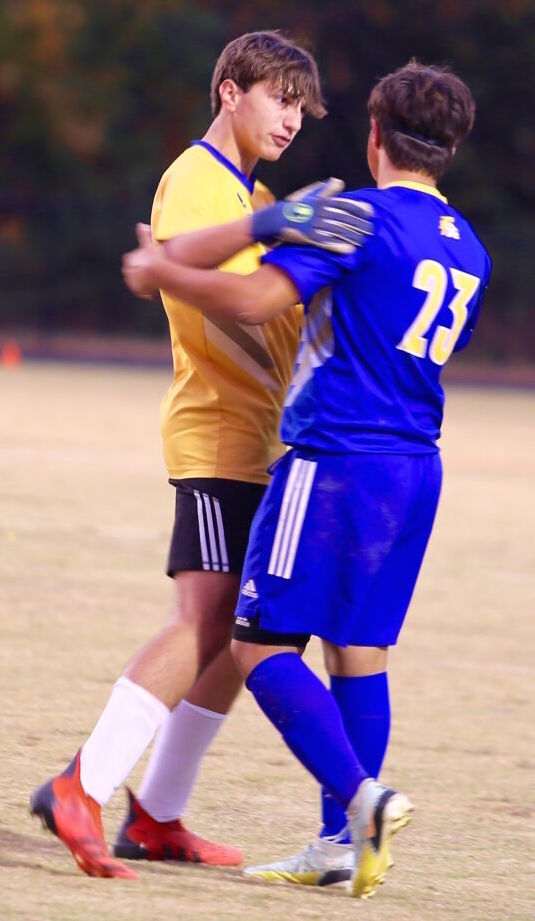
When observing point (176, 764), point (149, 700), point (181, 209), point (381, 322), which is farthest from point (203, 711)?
point (181, 209)

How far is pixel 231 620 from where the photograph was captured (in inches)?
155

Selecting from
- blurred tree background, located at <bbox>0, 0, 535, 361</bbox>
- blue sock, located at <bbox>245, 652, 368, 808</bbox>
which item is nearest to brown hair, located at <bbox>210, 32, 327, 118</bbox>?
blue sock, located at <bbox>245, 652, 368, 808</bbox>

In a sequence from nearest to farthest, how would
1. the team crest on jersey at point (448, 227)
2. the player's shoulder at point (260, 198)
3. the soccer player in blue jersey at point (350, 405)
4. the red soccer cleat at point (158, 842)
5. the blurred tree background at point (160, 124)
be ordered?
the soccer player in blue jersey at point (350, 405) < the team crest on jersey at point (448, 227) < the red soccer cleat at point (158, 842) < the player's shoulder at point (260, 198) < the blurred tree background at point (160, 124)

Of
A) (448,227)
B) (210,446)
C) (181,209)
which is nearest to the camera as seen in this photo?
(448,227)

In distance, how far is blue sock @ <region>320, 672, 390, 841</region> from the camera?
3.79 metres

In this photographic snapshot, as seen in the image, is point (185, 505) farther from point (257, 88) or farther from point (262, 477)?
point (257, 88)

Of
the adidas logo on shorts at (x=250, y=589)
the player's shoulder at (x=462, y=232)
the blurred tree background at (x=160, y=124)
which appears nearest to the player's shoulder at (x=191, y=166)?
the player's shoulder at (x=462, y=232)

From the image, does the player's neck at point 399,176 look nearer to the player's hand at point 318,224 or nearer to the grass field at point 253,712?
the player's hand at point 318,224

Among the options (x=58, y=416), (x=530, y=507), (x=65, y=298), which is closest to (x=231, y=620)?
(x=530, y=507)

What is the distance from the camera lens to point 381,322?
3.57m

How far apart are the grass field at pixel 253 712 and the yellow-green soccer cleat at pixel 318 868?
0.19ft

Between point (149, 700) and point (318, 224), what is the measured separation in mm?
1173

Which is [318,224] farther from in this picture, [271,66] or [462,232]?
[271,66]

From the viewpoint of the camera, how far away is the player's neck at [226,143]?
4012mm
